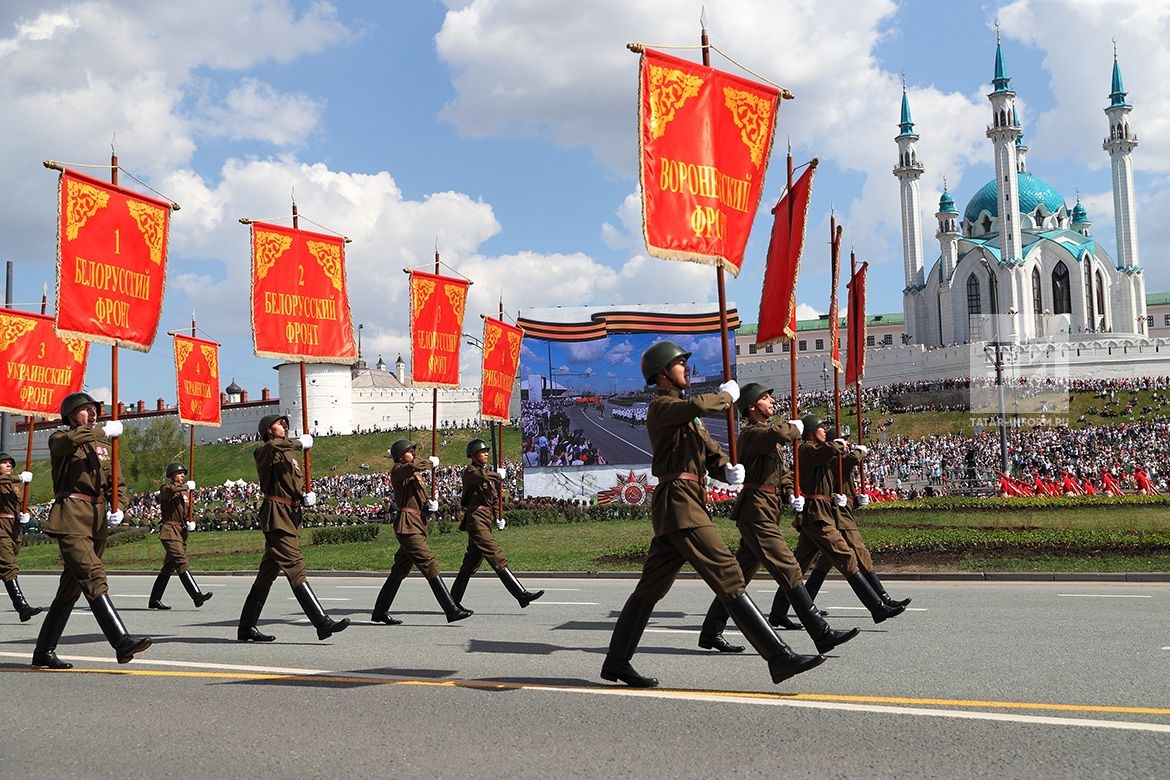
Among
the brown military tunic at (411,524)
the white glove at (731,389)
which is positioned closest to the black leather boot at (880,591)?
the white glove at (731,389)

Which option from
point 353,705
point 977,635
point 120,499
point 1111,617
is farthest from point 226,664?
point 1111,617

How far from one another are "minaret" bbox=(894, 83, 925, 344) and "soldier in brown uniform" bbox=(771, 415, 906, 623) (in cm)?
9556

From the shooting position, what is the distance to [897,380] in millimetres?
91625

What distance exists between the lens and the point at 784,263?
11891 millimetres

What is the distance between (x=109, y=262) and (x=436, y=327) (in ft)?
24.2

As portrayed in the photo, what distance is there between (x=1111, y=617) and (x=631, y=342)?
122ft

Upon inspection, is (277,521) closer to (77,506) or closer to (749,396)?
(77,506)

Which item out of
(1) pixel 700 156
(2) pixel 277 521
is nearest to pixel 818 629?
(1) pixel 700 156

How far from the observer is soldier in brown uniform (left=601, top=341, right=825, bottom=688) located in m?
6.31

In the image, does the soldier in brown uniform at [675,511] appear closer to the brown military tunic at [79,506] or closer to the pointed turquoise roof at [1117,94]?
the brown military tunic at [79,506]

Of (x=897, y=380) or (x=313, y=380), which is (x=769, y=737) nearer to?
(x=897, y=380)

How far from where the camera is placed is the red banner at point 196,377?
2048cm

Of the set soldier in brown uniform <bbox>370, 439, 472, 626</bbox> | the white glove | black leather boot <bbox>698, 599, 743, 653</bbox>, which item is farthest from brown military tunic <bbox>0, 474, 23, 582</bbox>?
the white glove

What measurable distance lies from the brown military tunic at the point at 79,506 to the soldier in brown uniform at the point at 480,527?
4333 mm
